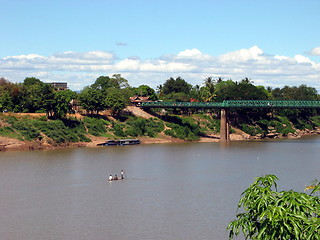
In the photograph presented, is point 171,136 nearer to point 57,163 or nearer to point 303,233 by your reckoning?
point 57,163

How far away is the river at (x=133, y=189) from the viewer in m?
44.2

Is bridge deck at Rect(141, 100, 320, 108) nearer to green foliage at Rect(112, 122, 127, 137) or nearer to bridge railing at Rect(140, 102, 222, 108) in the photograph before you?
bridge railing at Rect(140, 102, 222, 108)

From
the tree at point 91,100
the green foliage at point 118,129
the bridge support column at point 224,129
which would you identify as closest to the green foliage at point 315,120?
the bridge support column at point 224,129

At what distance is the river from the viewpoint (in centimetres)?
4425

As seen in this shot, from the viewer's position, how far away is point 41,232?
1710 inches

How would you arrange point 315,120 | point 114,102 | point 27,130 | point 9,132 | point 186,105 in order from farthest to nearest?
point 315,120 < point 186,105 < point 114,102 < point 27,130 < point 9,132

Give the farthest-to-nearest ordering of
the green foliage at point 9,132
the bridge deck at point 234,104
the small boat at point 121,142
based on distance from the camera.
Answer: the bridge deck at point 234,104 → the small boat at point 121,142 → the green foliage at point 9,132

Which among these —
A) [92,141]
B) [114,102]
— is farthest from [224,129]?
[92,141]

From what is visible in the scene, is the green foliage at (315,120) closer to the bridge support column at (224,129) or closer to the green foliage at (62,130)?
the bridge support column at (224,129)

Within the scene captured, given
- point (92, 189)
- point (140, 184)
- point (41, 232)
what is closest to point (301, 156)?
point (140, 184)

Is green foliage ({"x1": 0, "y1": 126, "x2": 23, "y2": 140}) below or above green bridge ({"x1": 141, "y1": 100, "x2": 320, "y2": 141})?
below

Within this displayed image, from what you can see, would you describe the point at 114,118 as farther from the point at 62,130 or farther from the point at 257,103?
the point at 257,103

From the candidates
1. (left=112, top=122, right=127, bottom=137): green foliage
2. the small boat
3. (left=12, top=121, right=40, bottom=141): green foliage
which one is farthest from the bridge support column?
(left=12, top=121, right=40, bottom=141): green foliage

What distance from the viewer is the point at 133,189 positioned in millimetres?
62719
